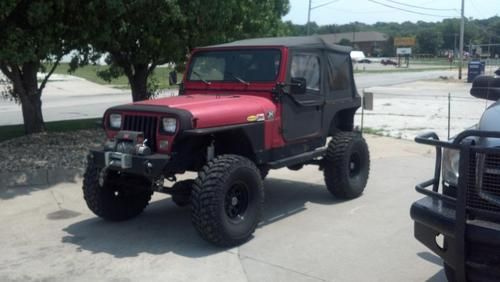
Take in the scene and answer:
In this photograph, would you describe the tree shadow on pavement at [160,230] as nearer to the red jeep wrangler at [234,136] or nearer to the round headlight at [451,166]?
the red jeep wrangler at [234,136]

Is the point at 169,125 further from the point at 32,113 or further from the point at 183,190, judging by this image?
the point at 32,113

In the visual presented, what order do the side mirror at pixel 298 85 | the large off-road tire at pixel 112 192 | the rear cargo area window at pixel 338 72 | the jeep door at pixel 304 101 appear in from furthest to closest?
the rear cargo area window at pixel 338 72
the jeep door at pixel 304 101
the side mirror at pixel 298 85
the large off-road tire at pixel 112 192

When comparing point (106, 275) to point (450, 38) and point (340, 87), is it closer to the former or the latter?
point (340, 87)

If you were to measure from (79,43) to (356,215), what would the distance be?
17.2ft

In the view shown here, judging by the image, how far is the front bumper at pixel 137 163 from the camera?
5305 millimetres

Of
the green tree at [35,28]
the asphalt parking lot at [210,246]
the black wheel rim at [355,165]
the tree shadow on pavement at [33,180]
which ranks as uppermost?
the green tree at [35,28]

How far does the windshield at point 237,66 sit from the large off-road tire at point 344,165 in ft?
4.24

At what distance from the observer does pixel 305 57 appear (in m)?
6.93

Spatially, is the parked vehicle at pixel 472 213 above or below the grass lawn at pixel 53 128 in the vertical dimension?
above

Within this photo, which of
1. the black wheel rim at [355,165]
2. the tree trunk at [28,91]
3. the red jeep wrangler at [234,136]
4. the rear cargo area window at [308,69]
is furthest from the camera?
the tree trunk at [28,91]

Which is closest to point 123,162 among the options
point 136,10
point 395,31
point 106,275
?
point 106,275

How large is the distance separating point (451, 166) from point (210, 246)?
8.26ft

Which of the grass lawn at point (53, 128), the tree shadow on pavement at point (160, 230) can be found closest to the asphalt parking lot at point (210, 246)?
the tree shadow on pavement at point (160, 230)

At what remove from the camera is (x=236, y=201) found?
5742mm
